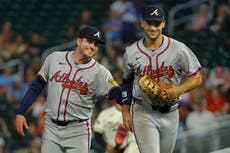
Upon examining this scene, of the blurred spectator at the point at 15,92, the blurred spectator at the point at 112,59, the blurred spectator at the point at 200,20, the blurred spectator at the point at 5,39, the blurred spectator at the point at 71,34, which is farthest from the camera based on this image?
the blurred spectator at the point at 71,34

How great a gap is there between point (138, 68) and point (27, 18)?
10220 millimetres

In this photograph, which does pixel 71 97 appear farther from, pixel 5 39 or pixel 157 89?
pixel 5 39

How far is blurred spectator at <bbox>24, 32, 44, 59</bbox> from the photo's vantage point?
15141 mm

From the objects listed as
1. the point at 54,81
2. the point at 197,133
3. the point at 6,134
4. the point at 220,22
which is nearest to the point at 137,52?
the point at 54,81

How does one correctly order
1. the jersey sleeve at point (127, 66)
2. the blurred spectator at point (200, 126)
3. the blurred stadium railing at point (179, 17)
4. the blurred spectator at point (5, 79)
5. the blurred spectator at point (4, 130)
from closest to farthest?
1. the jersey sleeve at point (127, 66)
2. the blurred spectator at point (200, 126)
3. the blurred spectator at point (4, 130)
4. the blurred spectator at point (5, 79)
5. the blurred stadium railing at point (179, 17)

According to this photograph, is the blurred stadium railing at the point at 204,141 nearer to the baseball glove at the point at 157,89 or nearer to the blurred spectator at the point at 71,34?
the baseball glove at the point at 157,89

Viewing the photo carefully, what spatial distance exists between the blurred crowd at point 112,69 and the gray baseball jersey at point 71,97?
4.09 meters

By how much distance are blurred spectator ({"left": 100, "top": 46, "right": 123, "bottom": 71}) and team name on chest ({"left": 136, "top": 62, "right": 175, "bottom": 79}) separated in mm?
6577

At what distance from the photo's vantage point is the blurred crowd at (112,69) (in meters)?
12.8

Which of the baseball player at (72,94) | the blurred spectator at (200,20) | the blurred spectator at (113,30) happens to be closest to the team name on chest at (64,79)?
the baseball player at (72,94)

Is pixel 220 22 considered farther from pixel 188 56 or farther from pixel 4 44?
pixel 188 56

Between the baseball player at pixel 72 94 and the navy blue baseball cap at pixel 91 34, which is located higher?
the navy blue baseball cap at pixel 91 34

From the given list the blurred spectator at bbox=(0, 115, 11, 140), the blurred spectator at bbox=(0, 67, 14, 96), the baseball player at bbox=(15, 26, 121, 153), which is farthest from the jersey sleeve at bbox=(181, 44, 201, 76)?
the blurred spectator at bbox=(0, 67, 14, 96)

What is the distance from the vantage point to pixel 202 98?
1284 centimetres
